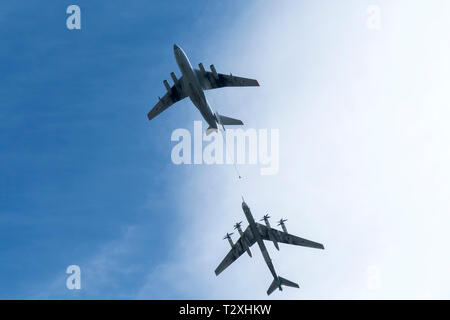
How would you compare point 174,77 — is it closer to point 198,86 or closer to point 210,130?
point 198,86

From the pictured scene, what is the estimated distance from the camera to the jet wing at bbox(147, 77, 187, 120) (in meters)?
73.0

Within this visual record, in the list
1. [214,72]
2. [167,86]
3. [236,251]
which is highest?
[167,86]

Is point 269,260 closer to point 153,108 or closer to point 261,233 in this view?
point 261,233

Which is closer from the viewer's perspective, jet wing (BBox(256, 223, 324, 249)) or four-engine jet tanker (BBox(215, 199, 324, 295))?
four-engine jet tanker (BBox(215, 199, 324, 295))

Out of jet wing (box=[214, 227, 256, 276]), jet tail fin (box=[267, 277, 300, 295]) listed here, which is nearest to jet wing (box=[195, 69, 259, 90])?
jet wing (box=[214, 227, 256, 276])

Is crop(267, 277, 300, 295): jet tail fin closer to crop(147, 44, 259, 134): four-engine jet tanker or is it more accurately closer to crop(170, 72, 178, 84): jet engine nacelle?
crop(147, 44, 259, 134): four-engine jet tanker

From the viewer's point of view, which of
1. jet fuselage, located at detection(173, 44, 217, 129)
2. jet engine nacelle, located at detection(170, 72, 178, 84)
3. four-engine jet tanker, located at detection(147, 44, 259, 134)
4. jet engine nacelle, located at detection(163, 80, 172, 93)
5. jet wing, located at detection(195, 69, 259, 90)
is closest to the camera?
jet fuselage, located at detection(173, 44, 217, 129)

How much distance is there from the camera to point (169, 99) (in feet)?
245

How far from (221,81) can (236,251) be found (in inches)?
1127

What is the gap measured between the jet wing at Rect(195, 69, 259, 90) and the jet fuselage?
3.33 m

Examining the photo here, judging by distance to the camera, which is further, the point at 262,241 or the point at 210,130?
the point at 262,241

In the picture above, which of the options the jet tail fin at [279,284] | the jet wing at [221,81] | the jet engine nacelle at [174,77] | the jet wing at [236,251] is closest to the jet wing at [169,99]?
the jet engine nacelle at [174,77]

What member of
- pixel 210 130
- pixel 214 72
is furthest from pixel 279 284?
pixel 214 72
